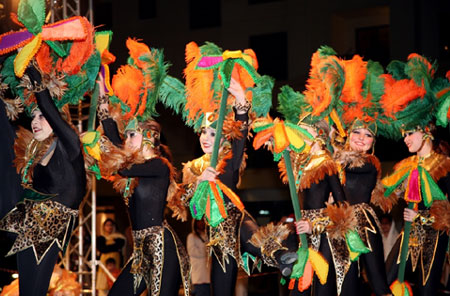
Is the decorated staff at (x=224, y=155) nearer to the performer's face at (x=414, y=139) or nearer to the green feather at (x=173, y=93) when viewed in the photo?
the green feather at (x=173, y=93)

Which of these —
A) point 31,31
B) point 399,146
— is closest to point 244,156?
point 31,31

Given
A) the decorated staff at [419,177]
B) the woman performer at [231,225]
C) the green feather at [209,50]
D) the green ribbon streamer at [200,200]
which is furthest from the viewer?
the decorated staff at [419,177]

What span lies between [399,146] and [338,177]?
9293 millimetres

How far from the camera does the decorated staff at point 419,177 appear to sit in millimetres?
6590

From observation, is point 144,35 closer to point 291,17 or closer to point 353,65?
point 291,17

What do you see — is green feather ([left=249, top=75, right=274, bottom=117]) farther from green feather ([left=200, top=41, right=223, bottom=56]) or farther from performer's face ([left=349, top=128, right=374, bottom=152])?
performer's face ([left=349, top=128, right=374, bottom=152])

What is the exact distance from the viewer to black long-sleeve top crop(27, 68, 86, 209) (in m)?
4.77

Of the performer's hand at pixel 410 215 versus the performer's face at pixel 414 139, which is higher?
the performer's face at pixel 414 139

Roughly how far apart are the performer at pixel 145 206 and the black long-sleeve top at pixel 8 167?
1.94 ft

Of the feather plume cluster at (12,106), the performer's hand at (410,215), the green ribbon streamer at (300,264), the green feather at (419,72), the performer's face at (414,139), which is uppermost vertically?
the green feather at (419,72)

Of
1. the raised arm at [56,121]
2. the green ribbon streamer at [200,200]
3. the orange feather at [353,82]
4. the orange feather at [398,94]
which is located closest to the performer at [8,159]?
the raised arm at [56,121]

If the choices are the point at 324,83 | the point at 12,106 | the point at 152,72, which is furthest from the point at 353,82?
the point at 12,106

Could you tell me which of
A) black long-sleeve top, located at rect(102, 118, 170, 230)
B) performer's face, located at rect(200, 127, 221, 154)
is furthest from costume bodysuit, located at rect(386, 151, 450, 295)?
black long-sleeve top, located at rect(102, 118, 170, 230)

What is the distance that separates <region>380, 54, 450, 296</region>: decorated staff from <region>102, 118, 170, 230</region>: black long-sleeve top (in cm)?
234
